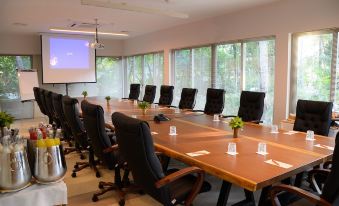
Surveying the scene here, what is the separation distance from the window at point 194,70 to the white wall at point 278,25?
0.41 meters

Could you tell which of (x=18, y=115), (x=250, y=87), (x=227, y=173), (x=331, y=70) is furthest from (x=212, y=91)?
(x=18, y=115)

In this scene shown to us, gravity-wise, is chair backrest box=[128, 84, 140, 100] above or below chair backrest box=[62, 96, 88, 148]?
above

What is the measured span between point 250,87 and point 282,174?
4.33 meters

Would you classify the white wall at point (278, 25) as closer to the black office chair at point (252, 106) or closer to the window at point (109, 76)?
the black office chair at point (252, 106)

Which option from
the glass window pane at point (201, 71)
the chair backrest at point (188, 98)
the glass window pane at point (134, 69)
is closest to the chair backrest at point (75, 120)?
the chair backrest at point (188, 98)

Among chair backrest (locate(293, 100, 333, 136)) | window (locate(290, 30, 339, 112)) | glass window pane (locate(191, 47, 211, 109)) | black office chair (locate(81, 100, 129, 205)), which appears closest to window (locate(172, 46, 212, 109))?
glass window pane (locate(191, 47, 211, 109))

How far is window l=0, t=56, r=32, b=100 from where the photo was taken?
8867 mm

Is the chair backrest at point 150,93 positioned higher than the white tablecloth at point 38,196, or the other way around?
the chair backrest at point 150,93

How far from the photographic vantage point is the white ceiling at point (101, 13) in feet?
16.9

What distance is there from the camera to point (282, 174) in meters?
1.92

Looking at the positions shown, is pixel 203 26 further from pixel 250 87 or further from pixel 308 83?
pixel 308 83

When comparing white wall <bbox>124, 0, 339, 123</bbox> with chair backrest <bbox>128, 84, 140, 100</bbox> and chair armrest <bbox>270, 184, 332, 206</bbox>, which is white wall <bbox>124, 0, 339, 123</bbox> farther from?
chair armrest <bbox>270, 184, 332, 206</bbox>

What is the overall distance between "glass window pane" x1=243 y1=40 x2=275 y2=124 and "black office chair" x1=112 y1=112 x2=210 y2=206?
3.84 metres

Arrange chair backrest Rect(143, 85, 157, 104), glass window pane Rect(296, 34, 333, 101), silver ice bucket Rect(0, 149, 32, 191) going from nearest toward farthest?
silver ice bucket Rect(0, 149, 32, 191) < glass window pane Rect(296, 34, 333, 101) < chair backrest Rect(143, 85, 157, 104)
